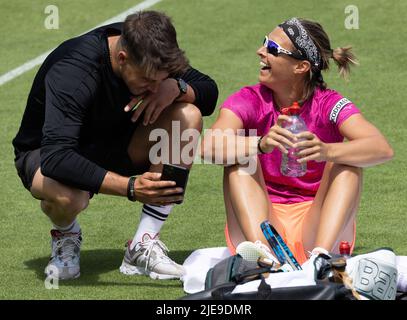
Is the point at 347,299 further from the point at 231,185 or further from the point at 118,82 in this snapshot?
the point at 118,82

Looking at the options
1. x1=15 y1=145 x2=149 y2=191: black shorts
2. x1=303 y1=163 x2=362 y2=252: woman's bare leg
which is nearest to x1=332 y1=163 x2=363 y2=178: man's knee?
x1=303 y1=163 x2=362 y2=252: woman's bare leg

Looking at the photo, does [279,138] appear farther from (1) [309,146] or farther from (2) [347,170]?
(2) [347,170]

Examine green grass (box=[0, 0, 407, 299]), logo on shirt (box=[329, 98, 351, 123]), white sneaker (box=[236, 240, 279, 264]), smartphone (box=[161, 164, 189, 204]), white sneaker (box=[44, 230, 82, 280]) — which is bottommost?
green grass (box=[0, 0, 407, 299])

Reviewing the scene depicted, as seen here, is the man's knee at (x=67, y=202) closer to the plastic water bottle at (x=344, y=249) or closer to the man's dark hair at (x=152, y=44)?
the man's dark hair at (x=152, y=44)

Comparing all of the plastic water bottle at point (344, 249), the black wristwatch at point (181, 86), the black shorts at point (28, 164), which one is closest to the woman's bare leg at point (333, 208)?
the plastic water bottle at point (344, 249)

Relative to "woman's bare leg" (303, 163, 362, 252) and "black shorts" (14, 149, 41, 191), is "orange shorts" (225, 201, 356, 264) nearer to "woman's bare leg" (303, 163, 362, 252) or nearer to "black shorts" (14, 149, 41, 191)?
"woman's bare leg" (303, 163, 362, 252)

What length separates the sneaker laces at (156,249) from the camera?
20.7 ft

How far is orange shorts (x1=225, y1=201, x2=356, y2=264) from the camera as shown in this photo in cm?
621

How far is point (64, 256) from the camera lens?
6289 mm

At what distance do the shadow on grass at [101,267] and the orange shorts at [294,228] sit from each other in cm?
46

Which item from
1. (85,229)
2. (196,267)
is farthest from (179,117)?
(85,229)

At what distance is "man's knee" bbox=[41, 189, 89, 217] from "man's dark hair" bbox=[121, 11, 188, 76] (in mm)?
728

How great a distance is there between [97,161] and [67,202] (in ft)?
1.45
